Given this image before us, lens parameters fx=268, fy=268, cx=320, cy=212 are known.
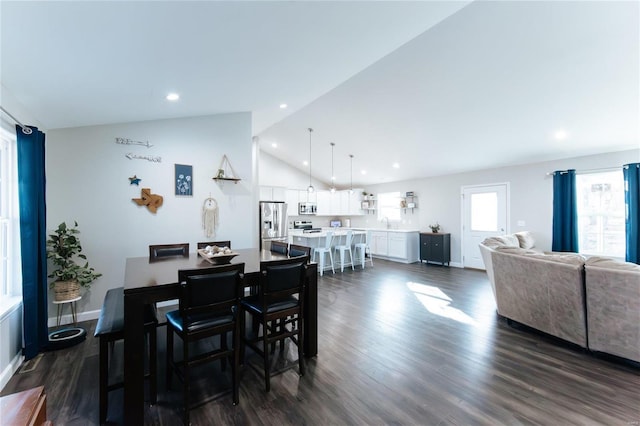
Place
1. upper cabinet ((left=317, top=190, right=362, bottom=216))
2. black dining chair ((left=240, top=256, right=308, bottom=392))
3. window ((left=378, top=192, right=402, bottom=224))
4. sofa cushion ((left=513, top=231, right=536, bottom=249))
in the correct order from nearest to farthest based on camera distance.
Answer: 1. black dining chair ((left=240, top=256, right=308, bottom=392))
2. sofa cushion ((left=513, top=231, right=536, bottom=249))
3. window ((left=378, top=192, right=402, bottom=224))
4. upper cabinet ((left=317, top=190, right=362, bottom=216))

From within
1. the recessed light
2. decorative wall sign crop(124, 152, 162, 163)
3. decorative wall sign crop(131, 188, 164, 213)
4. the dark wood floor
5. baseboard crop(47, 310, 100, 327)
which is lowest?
the dark wood floor

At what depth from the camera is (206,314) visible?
2020 millimetres

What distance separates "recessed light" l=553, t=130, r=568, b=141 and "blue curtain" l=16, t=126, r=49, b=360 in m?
7.13

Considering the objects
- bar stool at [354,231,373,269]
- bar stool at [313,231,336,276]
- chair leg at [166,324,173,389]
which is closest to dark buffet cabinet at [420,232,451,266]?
bar stool at [354,231,373,269]

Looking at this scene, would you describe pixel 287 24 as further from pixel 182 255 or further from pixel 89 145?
pixel 89 145

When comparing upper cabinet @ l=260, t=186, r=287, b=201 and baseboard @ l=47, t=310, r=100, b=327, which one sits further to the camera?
upper cabinet @ l=260, t=186, r=287, b=201

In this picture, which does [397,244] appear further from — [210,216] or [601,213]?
[210,216]

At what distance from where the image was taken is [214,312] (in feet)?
6.73

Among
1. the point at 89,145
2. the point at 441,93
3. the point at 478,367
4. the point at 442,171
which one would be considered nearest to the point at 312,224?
the point at 442,171

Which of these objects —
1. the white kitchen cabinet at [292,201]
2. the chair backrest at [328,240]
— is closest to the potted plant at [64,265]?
the chair backrest at [328,240]

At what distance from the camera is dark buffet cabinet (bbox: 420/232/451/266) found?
273 inches

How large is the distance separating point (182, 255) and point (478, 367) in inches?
132

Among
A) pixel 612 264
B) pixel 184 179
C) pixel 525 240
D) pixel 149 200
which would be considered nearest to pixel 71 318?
pixel 149 200

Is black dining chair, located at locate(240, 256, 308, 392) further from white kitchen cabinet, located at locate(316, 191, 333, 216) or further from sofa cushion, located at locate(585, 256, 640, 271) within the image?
white kitchen cabinet, located at locate(316, 191, 333, 216)
